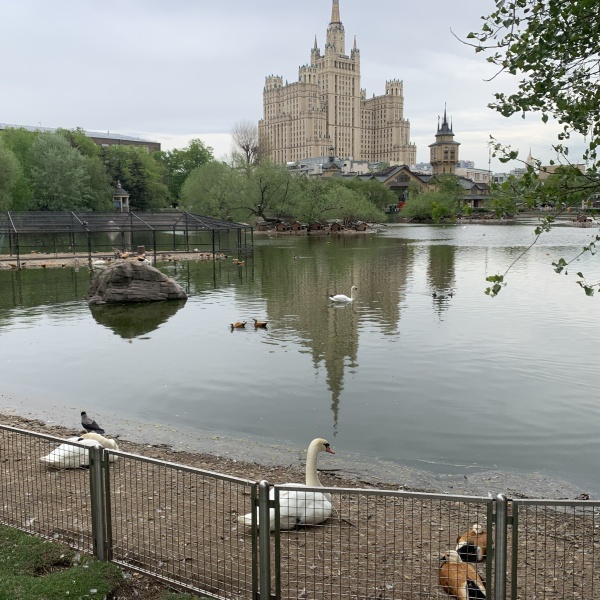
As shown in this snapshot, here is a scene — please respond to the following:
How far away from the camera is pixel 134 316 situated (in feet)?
80.5

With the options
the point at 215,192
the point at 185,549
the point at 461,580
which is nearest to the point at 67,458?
the point at 185,549

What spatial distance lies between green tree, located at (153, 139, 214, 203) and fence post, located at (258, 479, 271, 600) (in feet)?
406

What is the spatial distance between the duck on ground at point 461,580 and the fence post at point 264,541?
1.52 m

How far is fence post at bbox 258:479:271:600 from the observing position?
5484 mm

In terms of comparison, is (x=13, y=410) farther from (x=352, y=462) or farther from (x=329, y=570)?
(x=329, y=570)

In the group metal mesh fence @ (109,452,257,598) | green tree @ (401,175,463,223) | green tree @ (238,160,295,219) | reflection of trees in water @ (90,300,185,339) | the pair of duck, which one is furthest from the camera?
green tree @ (401,175,463,223)

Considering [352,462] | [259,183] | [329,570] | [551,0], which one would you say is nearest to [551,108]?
[551,0]

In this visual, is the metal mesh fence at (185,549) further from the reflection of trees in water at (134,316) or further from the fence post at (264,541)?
the reflection of trees in water at (134,316)

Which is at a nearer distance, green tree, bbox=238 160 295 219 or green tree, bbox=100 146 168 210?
green tree, bbox=238 160 295 219

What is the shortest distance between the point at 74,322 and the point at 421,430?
15.3 meters

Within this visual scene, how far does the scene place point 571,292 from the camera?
95.5 ft

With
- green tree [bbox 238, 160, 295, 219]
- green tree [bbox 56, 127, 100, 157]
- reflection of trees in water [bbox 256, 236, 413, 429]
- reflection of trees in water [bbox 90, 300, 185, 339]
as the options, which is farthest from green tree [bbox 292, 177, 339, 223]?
reflection of trees in water [bbox 90, 300, 185, 339]

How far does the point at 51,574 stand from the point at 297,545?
2259 mm

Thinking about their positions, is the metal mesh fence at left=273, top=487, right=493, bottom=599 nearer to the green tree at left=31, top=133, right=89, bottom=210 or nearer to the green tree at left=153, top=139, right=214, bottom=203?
the green tree at left=31, top=133, right=89, bottom=210
